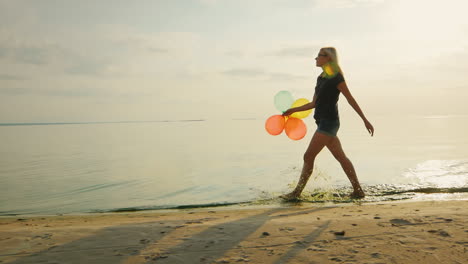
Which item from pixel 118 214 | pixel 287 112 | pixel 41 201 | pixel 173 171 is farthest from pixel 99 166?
pixel 287 112

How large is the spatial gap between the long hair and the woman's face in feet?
0.14

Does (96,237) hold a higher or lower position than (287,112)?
lower

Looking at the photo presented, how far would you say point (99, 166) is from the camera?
13.3 meters

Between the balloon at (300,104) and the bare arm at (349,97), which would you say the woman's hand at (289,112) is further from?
the bare arm at (349,97)

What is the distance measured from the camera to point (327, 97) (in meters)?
5.52

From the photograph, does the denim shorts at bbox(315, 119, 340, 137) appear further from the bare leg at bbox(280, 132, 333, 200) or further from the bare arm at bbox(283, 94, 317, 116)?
the bare arm at bbox(283, 94, 317, 116)

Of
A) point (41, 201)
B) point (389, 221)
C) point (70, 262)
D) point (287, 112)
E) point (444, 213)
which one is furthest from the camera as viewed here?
point (41, 201)

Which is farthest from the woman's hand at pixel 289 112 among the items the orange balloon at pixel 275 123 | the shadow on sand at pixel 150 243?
the shadow on sand at pixel 150 243

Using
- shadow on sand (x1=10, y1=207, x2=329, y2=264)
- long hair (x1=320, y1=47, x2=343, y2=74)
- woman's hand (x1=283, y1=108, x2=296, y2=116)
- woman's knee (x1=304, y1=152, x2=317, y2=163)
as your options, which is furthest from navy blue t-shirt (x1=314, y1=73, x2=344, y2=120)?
shadow on sand (x1=10, y1=207, x2=329, y2=264)

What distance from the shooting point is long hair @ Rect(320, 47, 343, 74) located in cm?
541

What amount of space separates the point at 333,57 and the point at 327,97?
0.65m

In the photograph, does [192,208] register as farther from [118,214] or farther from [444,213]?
[444,213]

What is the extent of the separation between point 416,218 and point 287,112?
2723mm

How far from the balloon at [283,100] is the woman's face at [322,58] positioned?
0.97 m
